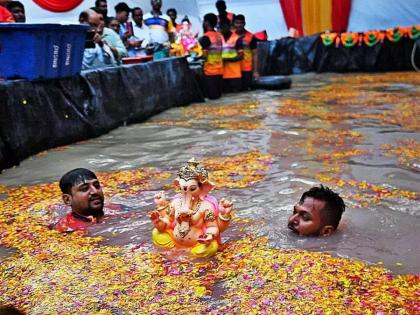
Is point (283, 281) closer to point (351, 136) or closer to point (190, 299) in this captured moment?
point (190, 299)

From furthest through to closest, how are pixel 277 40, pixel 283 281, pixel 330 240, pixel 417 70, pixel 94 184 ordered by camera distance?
pixel 277 40
pixel 417 70
pixel 94 184
pixel 330 240
pixel 283 281

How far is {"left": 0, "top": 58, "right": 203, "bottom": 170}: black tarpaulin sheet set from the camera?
664 cm

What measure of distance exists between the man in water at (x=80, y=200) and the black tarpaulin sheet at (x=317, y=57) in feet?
50.3

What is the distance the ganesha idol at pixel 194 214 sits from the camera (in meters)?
3.60

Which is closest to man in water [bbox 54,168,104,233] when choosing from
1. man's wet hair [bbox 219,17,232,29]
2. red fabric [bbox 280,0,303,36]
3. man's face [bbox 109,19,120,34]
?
man's face [bbox 109,19,120,34]

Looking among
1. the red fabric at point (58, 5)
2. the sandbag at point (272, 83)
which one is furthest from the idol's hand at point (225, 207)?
the red fabric at point (58, 5)

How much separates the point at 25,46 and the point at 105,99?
6.65ft

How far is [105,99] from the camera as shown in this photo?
872 cm

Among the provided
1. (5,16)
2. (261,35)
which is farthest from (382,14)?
(5,16)

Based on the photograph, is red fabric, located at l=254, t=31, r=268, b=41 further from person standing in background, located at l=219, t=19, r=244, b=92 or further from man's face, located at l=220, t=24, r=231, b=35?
man's face, located at l=220, t=24, r=231, b=35

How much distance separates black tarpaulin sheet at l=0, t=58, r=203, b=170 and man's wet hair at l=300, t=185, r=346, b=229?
3788 mm

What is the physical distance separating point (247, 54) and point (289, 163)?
7600 mm

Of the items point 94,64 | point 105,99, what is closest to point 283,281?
point 105,99

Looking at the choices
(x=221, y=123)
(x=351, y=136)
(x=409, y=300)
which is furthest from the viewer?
(x=221, y=123)
